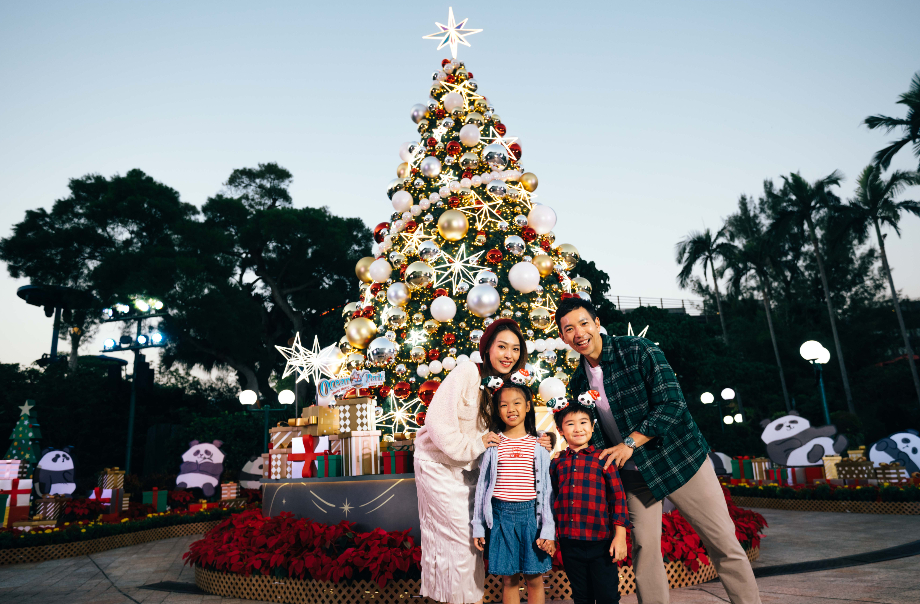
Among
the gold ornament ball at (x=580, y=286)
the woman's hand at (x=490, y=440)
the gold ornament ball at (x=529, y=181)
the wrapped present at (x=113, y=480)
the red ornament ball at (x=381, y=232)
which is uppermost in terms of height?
the gold ornament ball at (x=529, y=181)

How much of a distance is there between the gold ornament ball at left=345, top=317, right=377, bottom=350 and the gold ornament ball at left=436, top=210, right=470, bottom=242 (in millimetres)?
1663

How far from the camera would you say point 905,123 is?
692 inches

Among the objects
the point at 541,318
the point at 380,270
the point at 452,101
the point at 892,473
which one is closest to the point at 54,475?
the point at 380,270

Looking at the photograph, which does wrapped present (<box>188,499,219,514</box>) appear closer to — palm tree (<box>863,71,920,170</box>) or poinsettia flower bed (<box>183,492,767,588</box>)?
poinsettia flower bed (<box>183,492,767,588</box>)

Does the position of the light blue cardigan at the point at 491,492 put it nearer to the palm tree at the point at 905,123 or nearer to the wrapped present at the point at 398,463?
the wrapped present at the point at 398,463

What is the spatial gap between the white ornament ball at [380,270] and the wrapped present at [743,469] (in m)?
11.0

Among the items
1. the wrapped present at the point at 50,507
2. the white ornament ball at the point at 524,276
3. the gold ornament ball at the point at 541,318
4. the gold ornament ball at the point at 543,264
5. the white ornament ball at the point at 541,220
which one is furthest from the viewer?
the wrapped present at the point at 50,507

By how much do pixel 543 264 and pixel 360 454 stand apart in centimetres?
404

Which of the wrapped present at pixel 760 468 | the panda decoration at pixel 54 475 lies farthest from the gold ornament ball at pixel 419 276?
the panda decoration at pixel 54 475

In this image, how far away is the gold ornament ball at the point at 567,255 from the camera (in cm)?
894

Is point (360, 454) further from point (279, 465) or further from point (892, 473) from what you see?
point (892, 473)

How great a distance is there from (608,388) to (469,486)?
1.09 m

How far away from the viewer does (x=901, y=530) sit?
24.8 ft

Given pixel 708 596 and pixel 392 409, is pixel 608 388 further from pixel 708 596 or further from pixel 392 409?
pixel 392 409
